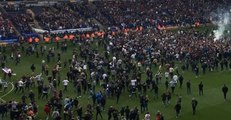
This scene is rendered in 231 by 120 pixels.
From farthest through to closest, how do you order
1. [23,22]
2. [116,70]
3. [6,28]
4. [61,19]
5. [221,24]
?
[221,24], [61,19], [23,22], [6,28], [116,70]

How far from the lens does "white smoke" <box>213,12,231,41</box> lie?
7670 cm

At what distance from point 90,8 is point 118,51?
2885cm

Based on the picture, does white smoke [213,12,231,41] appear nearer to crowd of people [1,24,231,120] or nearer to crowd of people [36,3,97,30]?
crowd of people [1,24,231,120]

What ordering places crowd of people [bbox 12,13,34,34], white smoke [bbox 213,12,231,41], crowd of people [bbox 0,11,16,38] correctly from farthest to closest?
white smoke [bbox 213,12,231,41], crowd of people [bbox 12,13,34,34], crowd of people [bbox 0,11,16,38]

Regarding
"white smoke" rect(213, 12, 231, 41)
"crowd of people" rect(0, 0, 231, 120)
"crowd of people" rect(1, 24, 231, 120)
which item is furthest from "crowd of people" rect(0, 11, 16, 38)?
"white smoke" rect(213, 12, 231, 41)

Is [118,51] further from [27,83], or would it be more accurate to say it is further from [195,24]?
[195,24]

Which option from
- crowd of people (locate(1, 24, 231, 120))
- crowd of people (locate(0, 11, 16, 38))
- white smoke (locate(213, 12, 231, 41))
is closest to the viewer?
crowd of people (locate(1, 24, 231, 120))

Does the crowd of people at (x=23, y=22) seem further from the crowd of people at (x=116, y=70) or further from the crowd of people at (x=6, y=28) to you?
the crowd of people at (x=116, y=70)

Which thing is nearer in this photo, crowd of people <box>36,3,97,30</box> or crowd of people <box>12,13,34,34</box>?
crowd of people <box>12,13,34,34</box>

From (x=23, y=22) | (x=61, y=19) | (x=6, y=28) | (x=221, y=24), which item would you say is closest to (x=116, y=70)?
(x=6, y=28)

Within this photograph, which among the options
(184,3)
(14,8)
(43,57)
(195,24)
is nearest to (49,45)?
(43,57)

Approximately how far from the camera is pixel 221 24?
A: 87.2 meters

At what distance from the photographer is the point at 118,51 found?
201 feet

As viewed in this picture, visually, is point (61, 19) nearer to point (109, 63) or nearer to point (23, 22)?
point (23, 22)
